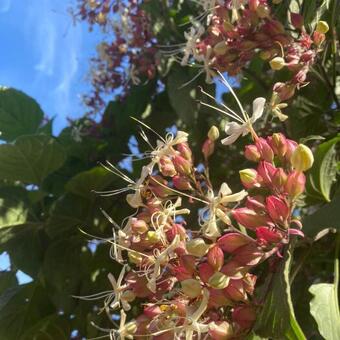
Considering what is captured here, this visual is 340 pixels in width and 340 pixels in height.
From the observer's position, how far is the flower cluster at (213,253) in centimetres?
52

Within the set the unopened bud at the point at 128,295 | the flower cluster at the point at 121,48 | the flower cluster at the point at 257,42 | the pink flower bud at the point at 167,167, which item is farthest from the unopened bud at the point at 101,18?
the unopened bud at the point at 128,295

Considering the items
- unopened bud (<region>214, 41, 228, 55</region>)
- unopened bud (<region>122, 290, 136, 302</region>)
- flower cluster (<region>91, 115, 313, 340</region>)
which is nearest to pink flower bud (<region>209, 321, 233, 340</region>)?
flower cluster (<region>91, 115, 313, 340</region>)

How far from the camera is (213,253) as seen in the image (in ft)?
1.72

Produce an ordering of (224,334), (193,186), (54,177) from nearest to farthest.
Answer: (224,334) < (193,186) < (54,177)

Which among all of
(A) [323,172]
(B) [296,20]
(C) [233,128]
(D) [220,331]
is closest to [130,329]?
(D) [220,331]

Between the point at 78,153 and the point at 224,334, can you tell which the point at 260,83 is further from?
the point at 224,334

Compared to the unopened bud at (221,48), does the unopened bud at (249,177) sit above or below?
below

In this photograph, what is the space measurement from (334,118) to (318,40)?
235 mm

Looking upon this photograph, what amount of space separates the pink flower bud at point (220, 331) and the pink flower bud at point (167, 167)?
0.18 m

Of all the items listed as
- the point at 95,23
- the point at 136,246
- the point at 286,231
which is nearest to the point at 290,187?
the point at 286,231

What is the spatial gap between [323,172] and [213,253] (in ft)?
0.93

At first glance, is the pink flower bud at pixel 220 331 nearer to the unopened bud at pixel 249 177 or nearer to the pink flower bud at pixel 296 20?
the unopened bud at pixel 249 177

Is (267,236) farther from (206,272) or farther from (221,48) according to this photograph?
(221,48)

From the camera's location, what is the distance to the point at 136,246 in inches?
23.6
